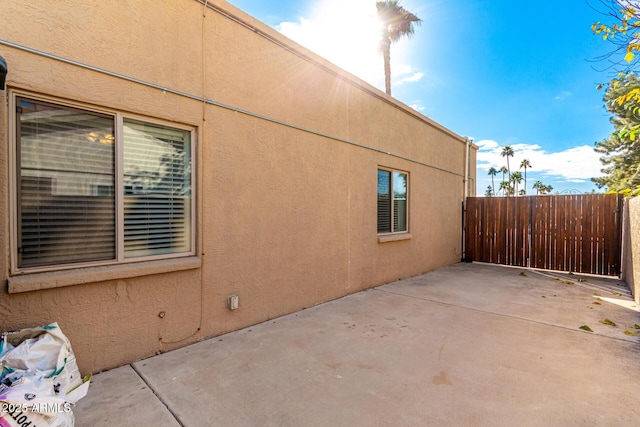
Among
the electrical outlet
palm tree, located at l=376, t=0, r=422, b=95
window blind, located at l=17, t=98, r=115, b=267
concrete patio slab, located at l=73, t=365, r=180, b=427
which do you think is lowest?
concrete patio slab, located at l=73, t=365, r=180, b=427

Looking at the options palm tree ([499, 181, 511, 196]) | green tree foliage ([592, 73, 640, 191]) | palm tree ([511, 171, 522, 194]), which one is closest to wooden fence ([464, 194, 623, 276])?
green tree foliage ([592, 73, 640, 191])

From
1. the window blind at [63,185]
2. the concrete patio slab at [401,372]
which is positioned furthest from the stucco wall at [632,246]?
the window blind at [63,185]

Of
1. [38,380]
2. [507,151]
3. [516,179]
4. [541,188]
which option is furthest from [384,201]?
[541,188]

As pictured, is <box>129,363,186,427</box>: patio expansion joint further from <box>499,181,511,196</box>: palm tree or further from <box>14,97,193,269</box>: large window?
<box>499,181,511,196</box>: palm tree

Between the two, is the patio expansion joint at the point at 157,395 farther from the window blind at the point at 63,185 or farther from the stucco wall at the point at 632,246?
the stucco wall at the point at 632,246

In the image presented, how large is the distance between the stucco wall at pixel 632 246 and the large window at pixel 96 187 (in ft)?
22.8

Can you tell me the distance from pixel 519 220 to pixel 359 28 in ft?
22.5

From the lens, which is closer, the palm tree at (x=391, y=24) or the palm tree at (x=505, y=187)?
the palm tree at (x=391, y=24)

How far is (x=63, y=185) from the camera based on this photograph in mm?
2506

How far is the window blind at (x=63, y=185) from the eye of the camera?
2.35 meters

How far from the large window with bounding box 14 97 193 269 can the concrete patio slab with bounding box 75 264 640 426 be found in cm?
114

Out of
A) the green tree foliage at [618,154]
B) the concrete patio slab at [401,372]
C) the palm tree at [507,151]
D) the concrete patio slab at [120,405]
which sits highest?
the palm tree at [507,151]

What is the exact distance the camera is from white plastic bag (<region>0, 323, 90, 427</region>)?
1.52 m

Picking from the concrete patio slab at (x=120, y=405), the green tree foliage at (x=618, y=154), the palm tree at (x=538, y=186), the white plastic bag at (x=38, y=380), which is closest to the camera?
the white plastic bag at (x=38, y=380)
